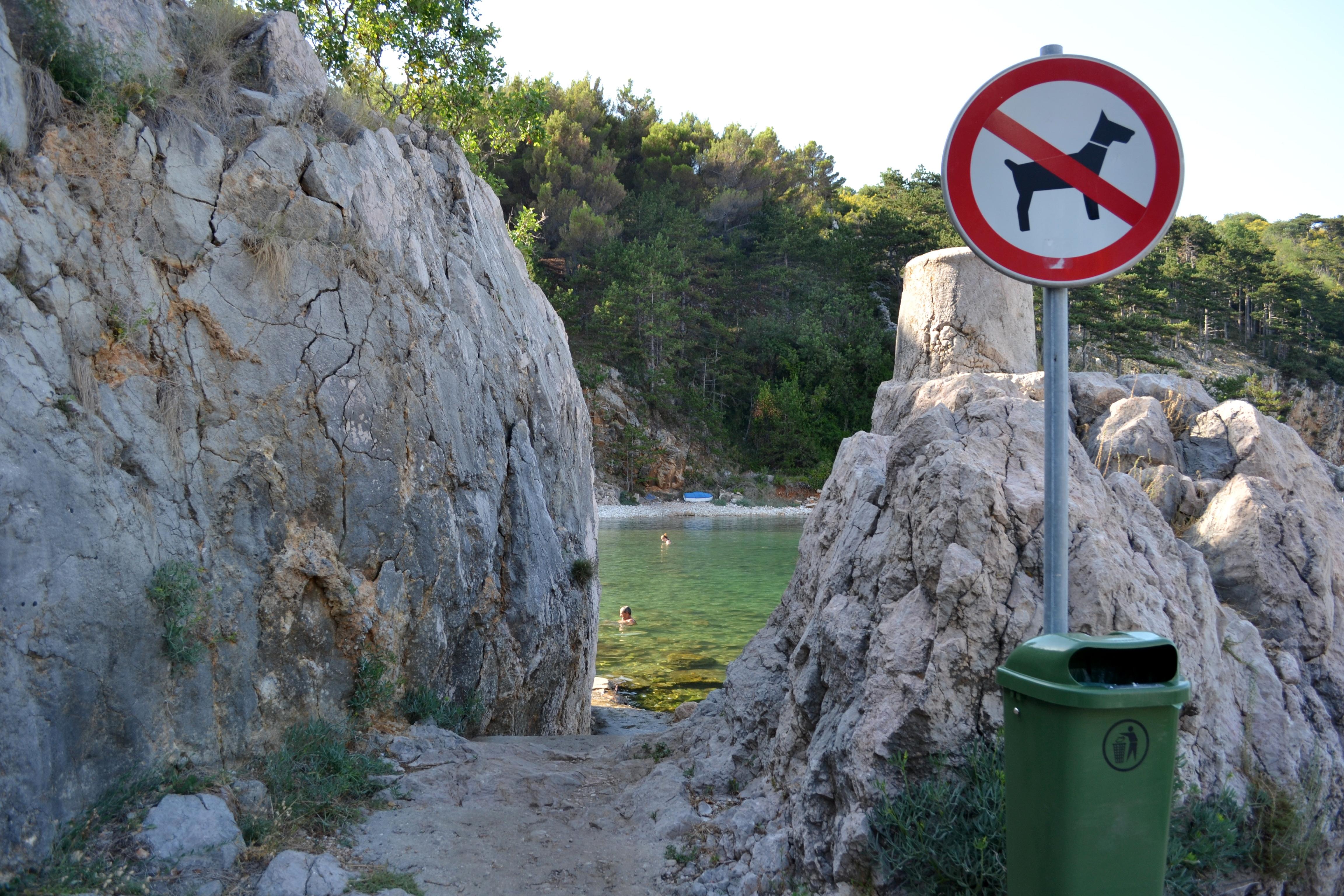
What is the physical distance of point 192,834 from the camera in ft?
12.6

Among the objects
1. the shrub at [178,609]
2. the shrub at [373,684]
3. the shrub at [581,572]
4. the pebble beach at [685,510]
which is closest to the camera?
the shrub at [178,609]

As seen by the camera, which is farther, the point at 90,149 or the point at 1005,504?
the point at 90,149

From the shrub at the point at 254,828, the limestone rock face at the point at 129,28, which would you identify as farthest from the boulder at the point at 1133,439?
the limestone rock face at the point at 129,28

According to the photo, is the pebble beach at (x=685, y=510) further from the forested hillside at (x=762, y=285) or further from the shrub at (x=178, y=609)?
the shrub at (x=178, y=609)

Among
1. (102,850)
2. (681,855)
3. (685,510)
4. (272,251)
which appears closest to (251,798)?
(102,850)

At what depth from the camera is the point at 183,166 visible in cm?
511

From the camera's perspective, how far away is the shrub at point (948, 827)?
9.38 ft

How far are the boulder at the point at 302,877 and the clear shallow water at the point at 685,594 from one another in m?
5.39

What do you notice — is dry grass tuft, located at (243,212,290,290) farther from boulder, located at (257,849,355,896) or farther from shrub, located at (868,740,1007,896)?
shrub, located at (868,740,1007,896)

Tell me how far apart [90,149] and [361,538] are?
8.98ft

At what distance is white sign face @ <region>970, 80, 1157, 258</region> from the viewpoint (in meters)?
2.42

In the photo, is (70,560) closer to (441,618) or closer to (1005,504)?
(441,618)

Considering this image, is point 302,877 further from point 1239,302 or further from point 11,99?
point 1239,302

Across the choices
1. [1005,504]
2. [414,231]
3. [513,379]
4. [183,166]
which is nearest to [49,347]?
[183,166]
